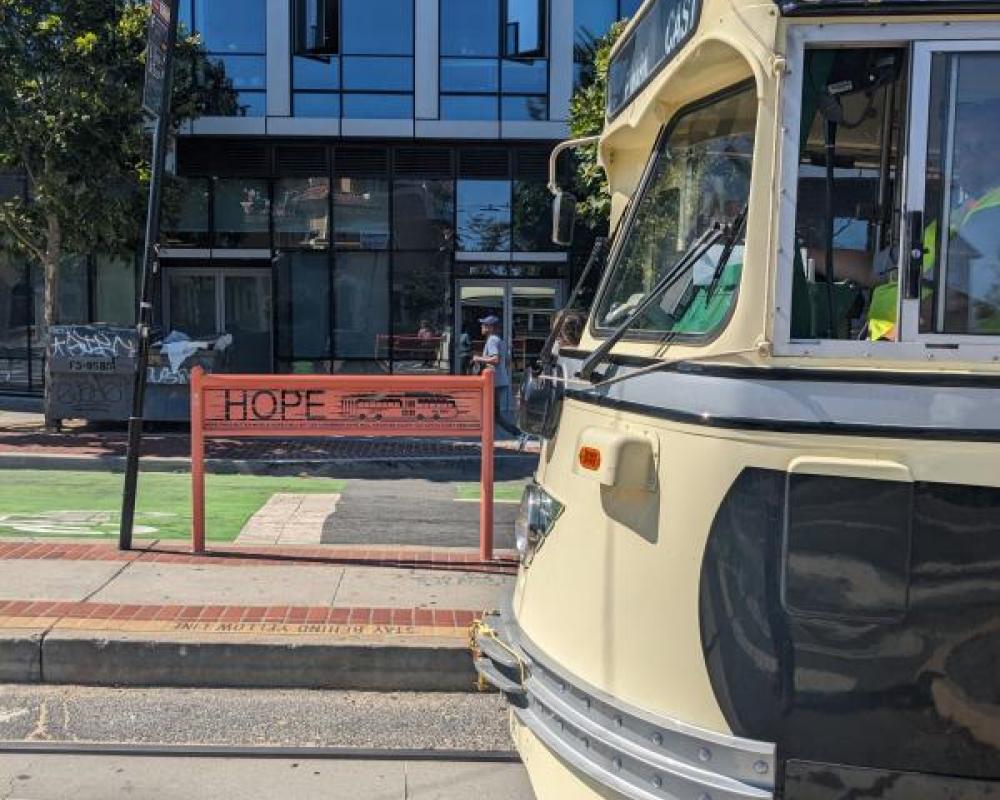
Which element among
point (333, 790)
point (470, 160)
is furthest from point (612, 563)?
point (470, 160)

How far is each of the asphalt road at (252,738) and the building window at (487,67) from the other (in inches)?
572

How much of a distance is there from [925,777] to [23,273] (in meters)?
19.4

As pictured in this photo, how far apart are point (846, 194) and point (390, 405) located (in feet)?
13.7

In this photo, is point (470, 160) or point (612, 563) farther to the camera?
point (470, 160)

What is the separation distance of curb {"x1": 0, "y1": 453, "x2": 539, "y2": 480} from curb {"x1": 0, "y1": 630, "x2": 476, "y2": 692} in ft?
19.3

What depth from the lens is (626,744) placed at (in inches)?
94.3

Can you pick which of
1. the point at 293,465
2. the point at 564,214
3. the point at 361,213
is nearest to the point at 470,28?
the point at 361,213

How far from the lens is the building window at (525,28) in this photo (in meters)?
17.2

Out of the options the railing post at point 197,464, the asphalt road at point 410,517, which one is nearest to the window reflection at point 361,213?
the asphalt road at point 410,517

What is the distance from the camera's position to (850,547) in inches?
85.4

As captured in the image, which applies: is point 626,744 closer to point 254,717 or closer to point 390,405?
point 254,717

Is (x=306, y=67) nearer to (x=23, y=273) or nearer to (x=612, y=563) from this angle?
(x=23, y=273)

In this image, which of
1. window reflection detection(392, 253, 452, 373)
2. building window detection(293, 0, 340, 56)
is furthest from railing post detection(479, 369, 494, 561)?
building window detection(293, 0, 340, 56)

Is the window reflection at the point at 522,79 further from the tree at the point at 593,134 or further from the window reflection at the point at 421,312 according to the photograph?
the tree at the point at 593,134
